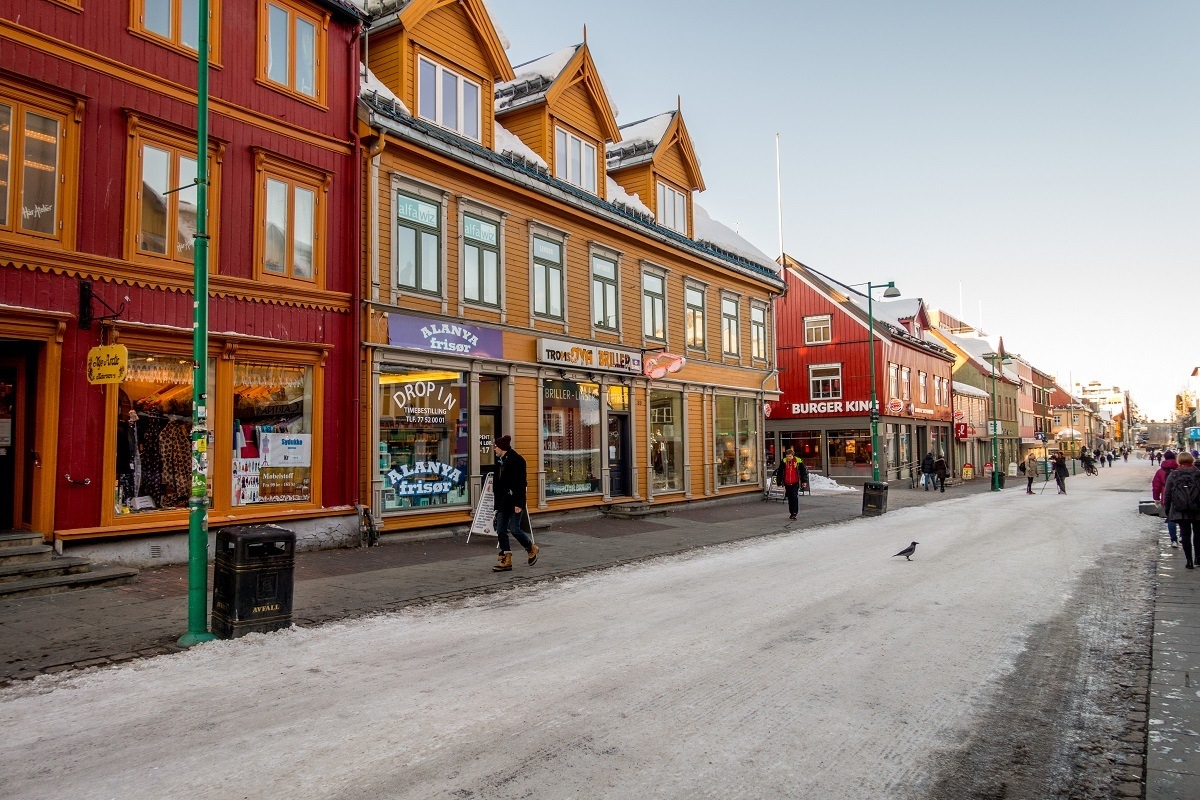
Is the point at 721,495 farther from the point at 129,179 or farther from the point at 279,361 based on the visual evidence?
the point at 129,179

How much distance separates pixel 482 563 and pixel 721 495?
13.8 meters

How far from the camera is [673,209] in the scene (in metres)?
24.6

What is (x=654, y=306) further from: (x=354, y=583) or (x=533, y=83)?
(x=354, y=583)

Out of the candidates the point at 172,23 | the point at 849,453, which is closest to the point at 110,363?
the point at 172,23

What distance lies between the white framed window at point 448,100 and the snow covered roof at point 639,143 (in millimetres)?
6662

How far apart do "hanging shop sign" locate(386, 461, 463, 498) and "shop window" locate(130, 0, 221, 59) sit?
7598 mm

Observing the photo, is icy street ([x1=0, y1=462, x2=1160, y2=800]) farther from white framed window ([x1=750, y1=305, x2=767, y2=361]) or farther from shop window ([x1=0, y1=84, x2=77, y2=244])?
white framed window ([x1=750, y1=305, x2=767, y2=361])

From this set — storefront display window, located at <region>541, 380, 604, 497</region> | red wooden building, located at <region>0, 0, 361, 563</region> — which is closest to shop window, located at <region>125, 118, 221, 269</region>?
red wooden building, located at <region>0, 0, 361, 563</region>

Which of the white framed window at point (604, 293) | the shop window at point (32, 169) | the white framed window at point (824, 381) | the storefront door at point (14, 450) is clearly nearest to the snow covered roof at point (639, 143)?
the white framed window at point (604, 293)

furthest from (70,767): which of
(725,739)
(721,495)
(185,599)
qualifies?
(721,495)

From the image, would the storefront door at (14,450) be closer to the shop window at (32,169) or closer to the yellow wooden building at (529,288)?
the shop window at (32,169)

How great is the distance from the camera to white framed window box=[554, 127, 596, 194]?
20047 millimetres

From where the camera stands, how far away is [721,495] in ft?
82.5

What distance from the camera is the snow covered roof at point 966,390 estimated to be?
186ft
